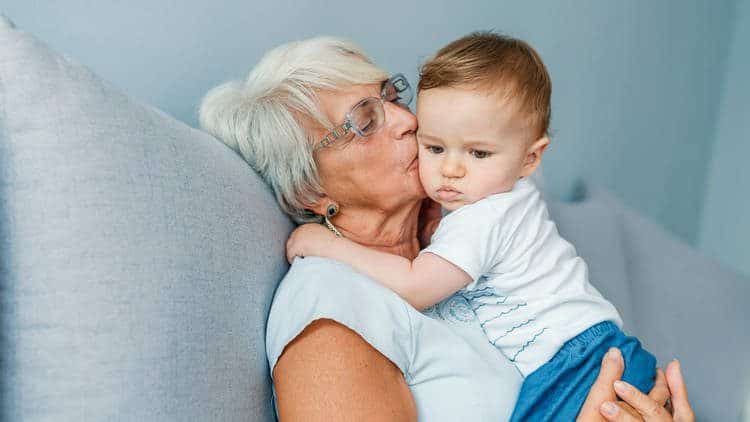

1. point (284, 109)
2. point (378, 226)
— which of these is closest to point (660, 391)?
point (378, 226)

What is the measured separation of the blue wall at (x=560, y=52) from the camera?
139cm

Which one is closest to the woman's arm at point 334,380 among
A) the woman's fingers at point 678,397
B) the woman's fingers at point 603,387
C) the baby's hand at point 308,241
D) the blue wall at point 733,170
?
the baby's hand at point 308,241

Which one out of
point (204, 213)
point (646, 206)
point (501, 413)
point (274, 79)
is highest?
point (274, 79)

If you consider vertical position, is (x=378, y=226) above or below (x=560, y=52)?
below

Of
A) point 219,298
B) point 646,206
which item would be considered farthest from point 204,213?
point 646,206

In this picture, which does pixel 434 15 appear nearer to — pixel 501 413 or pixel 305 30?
pixel 305 30

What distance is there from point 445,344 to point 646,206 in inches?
70.2

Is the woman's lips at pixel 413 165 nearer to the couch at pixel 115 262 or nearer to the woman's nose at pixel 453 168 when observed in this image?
the woman's nose at pixel 453 168

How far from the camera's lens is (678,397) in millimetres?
1358

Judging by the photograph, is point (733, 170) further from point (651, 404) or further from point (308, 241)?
point (308, 241)

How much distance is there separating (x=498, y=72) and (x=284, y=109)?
413mm

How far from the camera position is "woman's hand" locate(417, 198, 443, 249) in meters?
1.62

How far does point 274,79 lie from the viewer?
135 cm

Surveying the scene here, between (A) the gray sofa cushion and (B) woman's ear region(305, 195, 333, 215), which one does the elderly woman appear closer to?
(B) woman's ear region(305, 195, 333, 215)
